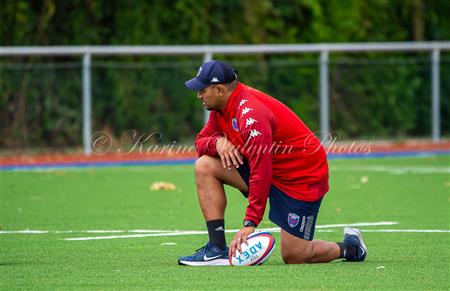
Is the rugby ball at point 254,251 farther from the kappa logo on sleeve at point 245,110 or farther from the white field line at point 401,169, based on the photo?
the white field line at point 401,169

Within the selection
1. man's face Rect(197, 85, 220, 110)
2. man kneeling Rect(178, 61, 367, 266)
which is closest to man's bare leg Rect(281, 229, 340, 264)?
man kneeling Rect(178, 61, 367, 266)

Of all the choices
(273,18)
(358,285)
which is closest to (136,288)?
(358,285)

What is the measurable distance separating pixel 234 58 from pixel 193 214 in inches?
482

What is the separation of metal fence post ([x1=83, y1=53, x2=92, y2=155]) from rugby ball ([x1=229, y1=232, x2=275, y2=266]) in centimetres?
1373

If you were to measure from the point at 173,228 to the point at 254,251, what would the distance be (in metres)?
2.85

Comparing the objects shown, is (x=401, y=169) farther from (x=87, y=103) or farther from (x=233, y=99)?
(x=233, y=99)

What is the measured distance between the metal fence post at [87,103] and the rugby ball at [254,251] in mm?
13727

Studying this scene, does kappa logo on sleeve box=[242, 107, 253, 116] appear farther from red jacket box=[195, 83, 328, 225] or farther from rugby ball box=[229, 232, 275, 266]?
rugby ball box=[229, 232, 275, 266]

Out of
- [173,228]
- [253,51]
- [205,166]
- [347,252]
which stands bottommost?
[253,51]

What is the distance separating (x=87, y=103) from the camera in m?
22.3

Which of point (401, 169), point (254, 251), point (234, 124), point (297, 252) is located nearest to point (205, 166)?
point (234, 124)

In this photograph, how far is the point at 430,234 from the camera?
10.5 m

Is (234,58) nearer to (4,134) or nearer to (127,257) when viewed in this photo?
(4,134)

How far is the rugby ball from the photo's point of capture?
27.7 ft
